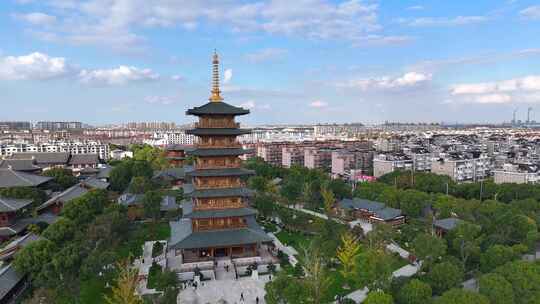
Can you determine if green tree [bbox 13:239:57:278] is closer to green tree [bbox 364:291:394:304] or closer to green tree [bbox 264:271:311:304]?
green tree [bbox 264:271:311:304]

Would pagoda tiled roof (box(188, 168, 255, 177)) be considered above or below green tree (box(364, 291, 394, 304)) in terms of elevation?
above

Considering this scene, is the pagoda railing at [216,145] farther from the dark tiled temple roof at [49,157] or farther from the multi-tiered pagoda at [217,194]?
the dark tiled temple roof at [49,157]

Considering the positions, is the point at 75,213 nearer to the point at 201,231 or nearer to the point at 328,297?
the point at 201,231

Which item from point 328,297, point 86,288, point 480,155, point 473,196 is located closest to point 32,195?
point 86,288

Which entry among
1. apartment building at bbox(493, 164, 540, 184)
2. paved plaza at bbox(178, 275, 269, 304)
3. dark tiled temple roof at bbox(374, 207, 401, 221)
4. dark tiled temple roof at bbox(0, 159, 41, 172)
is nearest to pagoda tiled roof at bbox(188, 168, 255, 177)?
paved plaza at bbox(178, 275, 269, 304)

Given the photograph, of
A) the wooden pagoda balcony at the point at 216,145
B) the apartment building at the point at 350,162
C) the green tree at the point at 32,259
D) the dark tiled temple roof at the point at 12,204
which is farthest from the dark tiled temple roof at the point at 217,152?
the apartment building at the point at 350,162

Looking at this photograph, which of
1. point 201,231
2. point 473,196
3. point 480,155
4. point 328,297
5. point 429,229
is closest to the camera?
point 328,297

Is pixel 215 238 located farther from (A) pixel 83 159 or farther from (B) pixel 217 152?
(A) pixel 83 159

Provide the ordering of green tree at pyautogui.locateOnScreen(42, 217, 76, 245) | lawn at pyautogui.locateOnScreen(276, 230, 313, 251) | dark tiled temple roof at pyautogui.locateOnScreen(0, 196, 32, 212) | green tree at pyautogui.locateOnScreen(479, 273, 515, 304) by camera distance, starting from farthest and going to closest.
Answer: lawn at pyautogui.locateOnScreen(276, 230, 313, 251)
dark tiled temple roof at pyautogui.locateOnScreen(0, 196, 32, 212)
green tree at pyautogui.locateOnScreen(42, 217, 76, 245)
green tree at pyautogui.locateOnScreen(479, 273, 515, 304)
